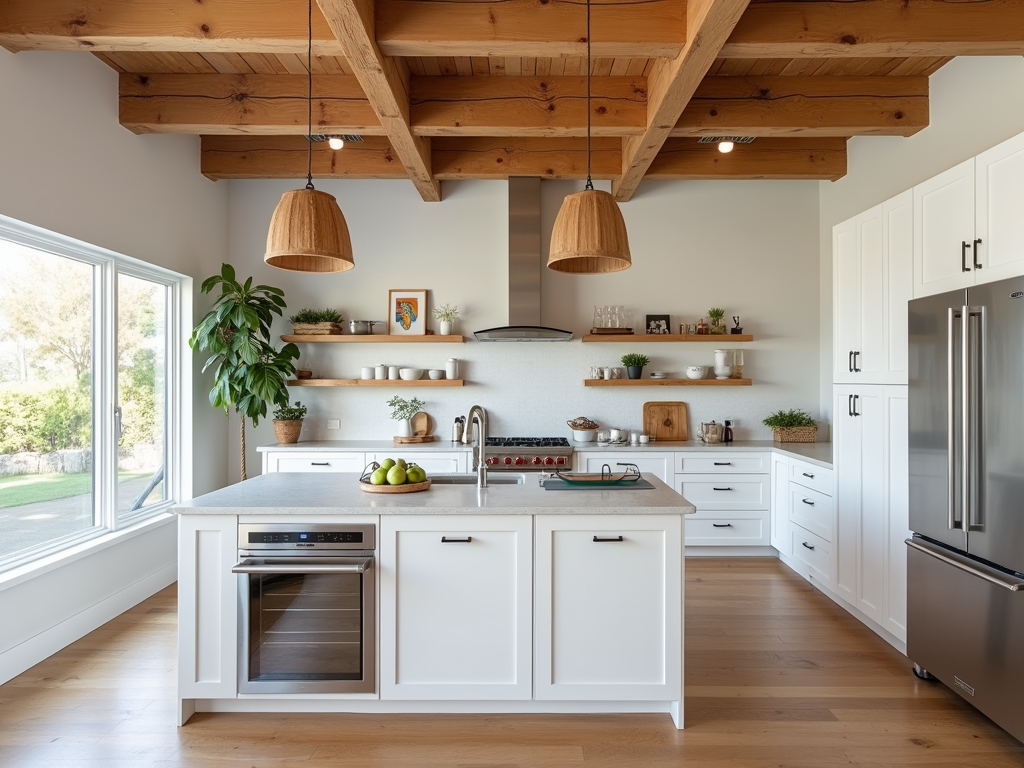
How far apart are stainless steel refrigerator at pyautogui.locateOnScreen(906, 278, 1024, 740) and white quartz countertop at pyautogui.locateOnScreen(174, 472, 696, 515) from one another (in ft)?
3.76

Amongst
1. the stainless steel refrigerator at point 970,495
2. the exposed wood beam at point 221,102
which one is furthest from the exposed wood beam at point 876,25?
the exposed wood beam at point 221,102

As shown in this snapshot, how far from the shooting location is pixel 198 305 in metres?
4.87

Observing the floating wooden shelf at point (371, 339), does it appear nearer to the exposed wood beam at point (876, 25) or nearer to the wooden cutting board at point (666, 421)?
the wooden cutting board at point (666, 421)

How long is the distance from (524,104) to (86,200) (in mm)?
2495

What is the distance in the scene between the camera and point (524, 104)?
3.79 metres

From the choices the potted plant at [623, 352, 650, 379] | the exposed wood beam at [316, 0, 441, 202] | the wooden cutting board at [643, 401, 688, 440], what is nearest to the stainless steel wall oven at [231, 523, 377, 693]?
the exposed wood beam at [316, 0, 441, 202]

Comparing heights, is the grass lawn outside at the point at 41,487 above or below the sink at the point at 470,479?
below

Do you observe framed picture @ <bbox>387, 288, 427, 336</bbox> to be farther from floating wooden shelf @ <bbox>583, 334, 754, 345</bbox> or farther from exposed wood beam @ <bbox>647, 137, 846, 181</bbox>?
exposed wood beam @ <bbox>647, 137, 846, 181</bbox>

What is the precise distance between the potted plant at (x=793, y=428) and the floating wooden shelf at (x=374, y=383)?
2.55 meters

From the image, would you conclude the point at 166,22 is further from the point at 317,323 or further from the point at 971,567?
the point at 971,567

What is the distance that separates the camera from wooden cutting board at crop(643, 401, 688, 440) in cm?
543

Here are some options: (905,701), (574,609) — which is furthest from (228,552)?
(905,701)

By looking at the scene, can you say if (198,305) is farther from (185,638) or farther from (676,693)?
(676,693)

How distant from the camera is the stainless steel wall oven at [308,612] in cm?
249
